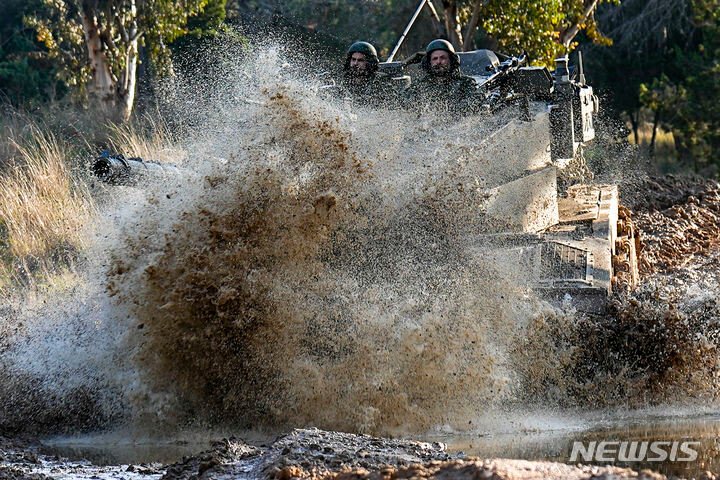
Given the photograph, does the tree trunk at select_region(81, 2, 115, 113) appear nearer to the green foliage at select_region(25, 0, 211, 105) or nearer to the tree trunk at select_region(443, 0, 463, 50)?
the green foliage at select_region(25, 0, 211, 105)

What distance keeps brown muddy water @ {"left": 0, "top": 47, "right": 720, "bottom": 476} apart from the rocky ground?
48cm

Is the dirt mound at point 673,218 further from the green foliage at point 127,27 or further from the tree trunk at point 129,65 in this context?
the tree trunk at point 129,65

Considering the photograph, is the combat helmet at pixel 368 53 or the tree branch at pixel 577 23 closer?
the combat helmet at pixel 368 53

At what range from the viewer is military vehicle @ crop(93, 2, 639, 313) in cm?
811

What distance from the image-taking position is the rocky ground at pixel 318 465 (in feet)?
14.8

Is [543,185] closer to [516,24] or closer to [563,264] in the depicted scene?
[563,264]

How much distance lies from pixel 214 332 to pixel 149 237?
2.45 feet

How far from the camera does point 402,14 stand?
25.9m

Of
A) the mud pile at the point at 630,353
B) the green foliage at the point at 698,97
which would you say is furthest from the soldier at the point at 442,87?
the green foliage at the point at 698,97

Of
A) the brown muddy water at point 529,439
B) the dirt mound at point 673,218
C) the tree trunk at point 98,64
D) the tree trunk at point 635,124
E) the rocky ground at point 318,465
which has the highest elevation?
the tree trunk at point 98,64

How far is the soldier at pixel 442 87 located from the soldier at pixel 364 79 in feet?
0.80

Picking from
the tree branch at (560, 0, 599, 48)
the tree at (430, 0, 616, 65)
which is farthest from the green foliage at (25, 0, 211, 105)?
the tree branch at (560, 0, 599, 48)

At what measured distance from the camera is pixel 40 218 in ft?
38.7

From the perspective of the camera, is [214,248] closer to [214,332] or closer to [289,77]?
[214,332]
